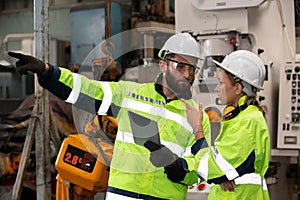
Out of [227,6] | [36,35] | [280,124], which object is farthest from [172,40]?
[280,124]

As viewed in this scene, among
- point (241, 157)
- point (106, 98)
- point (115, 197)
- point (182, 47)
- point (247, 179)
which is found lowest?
point (115, 197)

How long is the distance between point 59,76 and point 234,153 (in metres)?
0.85

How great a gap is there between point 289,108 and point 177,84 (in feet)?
5.55

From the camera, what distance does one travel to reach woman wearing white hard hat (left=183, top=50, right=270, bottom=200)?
1.97m

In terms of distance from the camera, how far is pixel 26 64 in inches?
81.7

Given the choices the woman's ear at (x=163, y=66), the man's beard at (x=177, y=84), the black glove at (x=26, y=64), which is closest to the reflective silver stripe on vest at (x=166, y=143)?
the man's beard at (x=177, y=84)

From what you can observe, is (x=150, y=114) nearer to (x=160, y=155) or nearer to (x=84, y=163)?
(x=160, y=155)

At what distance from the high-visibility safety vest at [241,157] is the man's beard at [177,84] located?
0.30 metres

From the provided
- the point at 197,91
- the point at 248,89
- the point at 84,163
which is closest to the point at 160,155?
the point at 248,89

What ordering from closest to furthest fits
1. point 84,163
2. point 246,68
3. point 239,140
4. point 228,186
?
1. point 239,140
2. point 228,186
3. point 246,68
4. point 84,163

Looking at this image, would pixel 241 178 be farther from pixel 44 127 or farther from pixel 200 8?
pixel 200 8

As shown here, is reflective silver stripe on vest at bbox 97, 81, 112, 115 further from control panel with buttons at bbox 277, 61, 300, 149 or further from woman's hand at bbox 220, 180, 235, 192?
control panel with buttons at bbox 277, 61, 300, 149

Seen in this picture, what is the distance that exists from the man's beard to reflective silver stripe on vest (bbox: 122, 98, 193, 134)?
111 millimetres

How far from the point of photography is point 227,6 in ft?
11.7
